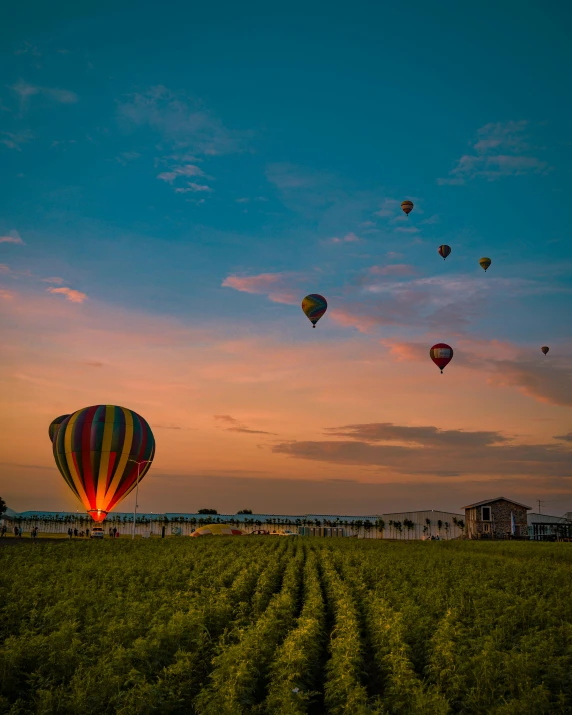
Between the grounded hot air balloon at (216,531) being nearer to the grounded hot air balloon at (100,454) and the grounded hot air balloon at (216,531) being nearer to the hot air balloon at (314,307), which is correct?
the grounded hot air balloon at (100,454)

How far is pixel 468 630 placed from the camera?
1664 centimetres

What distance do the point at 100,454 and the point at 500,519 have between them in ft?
176

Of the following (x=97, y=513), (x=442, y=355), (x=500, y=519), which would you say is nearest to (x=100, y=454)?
(x=97, y=513)

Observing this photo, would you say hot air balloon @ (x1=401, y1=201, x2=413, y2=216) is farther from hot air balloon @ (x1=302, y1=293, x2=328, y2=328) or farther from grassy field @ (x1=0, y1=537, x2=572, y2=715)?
grassy field @ (x1=0, y1=537, x2=572, y2=715)

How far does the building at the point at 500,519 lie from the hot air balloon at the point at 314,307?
136 ft

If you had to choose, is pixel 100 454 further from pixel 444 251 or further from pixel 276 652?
pixel 276 652

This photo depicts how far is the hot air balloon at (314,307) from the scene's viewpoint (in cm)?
6241

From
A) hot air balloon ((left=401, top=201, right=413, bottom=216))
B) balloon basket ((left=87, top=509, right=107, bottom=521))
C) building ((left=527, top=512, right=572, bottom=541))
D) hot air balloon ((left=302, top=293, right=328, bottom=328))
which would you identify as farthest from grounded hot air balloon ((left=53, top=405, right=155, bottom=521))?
building ((left=527, top=512, right=572, bottom=541))

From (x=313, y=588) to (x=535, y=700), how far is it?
15.8 metres

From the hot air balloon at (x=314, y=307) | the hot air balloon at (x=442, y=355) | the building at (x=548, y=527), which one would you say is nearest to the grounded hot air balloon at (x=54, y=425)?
the hot air balloon at (x=314, y=307)

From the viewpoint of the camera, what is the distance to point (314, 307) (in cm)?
6238

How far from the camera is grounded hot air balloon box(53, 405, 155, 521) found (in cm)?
6794

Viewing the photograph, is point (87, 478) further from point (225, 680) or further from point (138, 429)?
point (225, 680)

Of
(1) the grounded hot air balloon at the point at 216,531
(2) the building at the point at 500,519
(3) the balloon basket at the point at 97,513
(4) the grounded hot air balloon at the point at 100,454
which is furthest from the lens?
(1) the grounded hot air balloon at the point at 216,531
